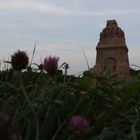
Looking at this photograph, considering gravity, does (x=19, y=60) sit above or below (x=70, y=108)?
above

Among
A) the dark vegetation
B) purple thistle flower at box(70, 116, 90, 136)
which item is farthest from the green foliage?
purple thistle flower at box(70, 116, 90, 136)

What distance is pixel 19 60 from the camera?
1615mm

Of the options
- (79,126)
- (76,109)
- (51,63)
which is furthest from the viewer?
(51,63)

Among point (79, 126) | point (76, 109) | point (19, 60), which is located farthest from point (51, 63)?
point (79, 126)

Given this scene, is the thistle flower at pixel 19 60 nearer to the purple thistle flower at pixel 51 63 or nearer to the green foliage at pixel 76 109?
the green foliage at pixel 76 109

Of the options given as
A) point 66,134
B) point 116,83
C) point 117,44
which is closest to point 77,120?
point 66,134

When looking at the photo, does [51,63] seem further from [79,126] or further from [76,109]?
[79,126]

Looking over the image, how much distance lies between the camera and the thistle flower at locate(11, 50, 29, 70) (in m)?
1.60

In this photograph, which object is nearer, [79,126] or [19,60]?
[79,126]

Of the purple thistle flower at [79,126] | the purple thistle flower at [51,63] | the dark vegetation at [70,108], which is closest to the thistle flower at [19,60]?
the dark vegetation at [70,108]

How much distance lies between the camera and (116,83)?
2.16 m

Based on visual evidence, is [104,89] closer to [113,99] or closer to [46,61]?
[113,99]

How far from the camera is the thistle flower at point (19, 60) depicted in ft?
5.24

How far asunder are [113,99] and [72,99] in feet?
0.61
